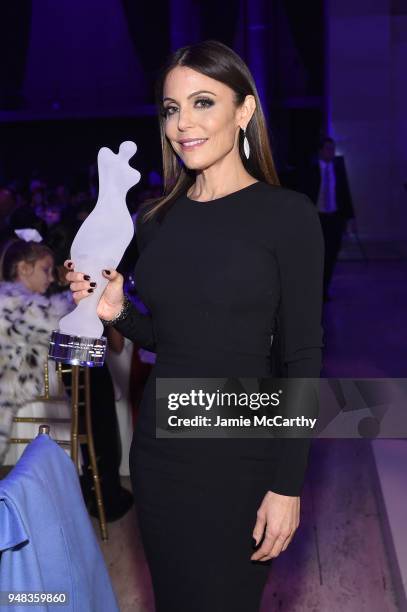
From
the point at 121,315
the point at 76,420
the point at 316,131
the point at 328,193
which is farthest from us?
the point at 316,131

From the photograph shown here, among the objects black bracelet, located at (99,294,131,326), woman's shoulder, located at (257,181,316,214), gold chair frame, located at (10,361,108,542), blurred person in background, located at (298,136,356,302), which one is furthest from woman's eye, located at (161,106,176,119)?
blurred person in background, located at (298,136,356,302)

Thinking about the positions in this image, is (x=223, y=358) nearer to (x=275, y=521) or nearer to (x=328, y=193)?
(x=275, y=521)

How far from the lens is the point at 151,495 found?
1643mm

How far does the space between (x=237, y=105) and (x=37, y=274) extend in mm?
2398

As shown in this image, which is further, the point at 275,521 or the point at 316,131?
the point at 316,131

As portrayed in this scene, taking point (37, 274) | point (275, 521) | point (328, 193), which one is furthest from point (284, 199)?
point (328, 193)

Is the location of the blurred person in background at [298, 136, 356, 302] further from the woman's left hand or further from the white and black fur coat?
the woman's left hand

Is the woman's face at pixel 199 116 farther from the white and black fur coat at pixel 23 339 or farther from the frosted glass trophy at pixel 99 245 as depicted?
the white and black fur coat at pixel 23 339

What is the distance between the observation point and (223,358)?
1.59 metres

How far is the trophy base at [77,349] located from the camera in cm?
159

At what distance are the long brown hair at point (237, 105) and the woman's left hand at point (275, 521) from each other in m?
0.63

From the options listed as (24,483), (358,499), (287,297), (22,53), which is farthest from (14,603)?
(22,53)

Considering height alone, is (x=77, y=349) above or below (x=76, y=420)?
above

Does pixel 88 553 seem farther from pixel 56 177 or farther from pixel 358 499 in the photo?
pixel 56 177
